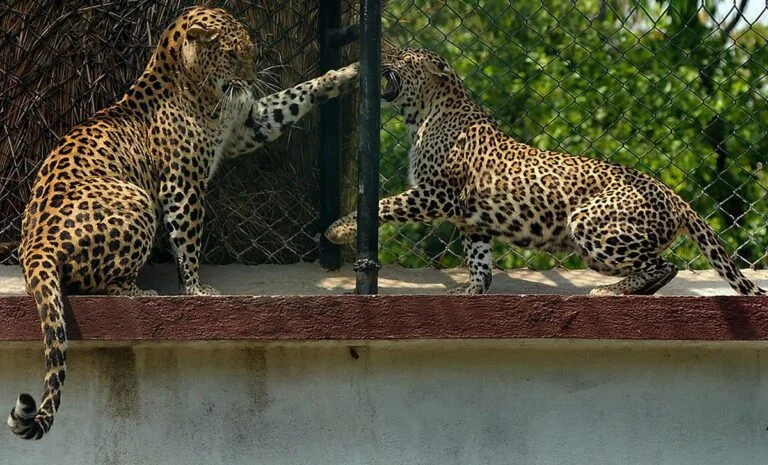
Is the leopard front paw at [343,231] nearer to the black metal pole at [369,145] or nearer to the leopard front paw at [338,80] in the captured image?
the black metal pole at [369,145]

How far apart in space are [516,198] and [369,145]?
84cm

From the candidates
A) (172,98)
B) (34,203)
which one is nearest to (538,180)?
(172,98)

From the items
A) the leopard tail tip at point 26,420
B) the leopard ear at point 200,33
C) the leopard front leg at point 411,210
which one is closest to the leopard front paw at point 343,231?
the leopard front leg at point 411,210

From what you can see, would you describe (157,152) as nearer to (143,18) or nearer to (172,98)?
(172,98)

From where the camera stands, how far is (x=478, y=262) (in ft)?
21.7

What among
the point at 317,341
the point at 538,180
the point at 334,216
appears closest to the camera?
the point at 317,341

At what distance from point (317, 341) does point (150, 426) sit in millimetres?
859

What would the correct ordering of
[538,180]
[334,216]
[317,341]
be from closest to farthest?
1. [317,341]
2. [538,180]
3. [334,216]

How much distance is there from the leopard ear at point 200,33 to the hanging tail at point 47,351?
1.41 m

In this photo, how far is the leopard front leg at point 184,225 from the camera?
6.36m

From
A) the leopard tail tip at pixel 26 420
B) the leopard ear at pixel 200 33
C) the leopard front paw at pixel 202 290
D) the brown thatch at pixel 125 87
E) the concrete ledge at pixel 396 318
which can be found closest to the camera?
the leopard tail tip at pixel 26 420

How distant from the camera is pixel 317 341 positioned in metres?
5.87

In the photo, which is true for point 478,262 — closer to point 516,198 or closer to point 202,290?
point 516,198

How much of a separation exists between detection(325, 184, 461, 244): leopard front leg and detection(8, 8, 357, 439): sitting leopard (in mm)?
603
